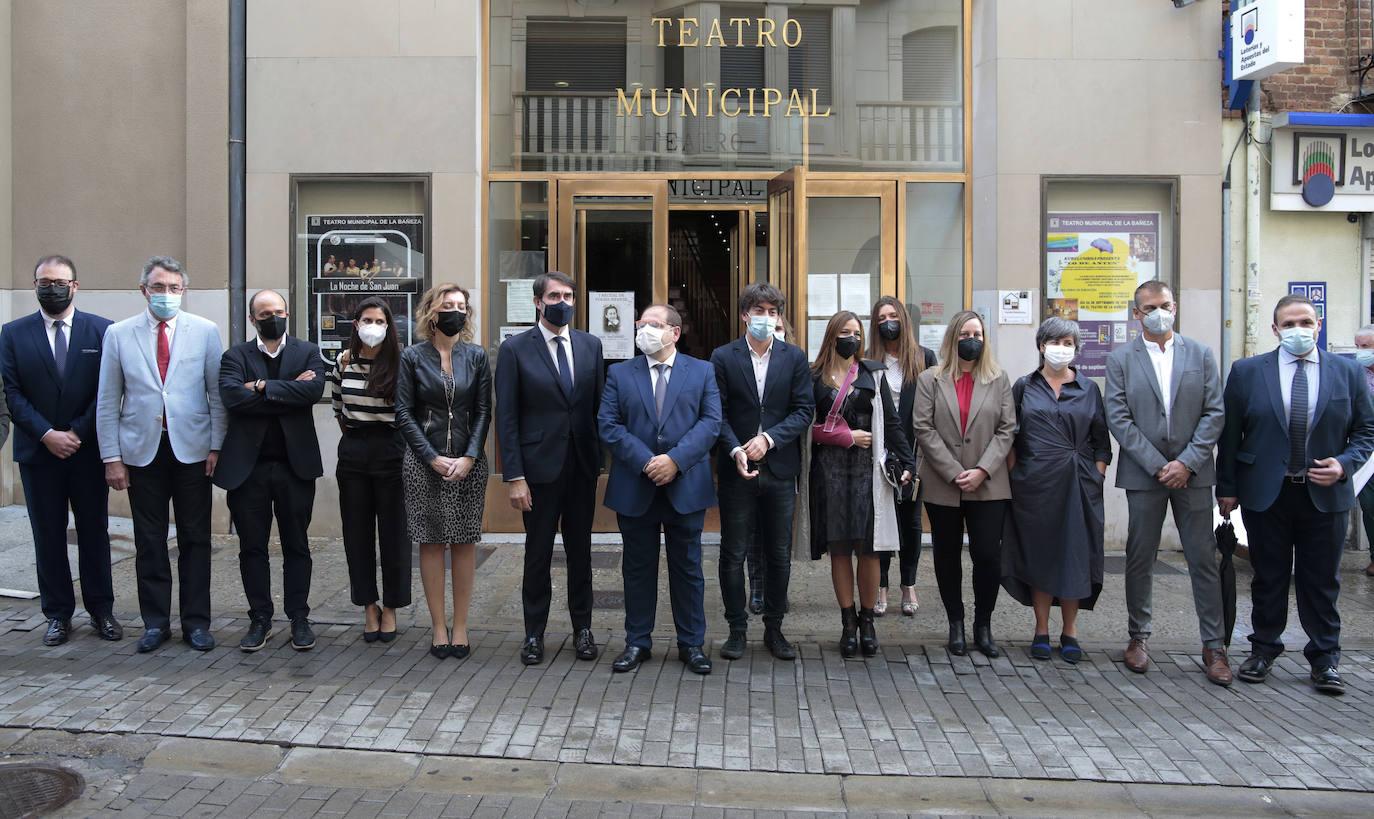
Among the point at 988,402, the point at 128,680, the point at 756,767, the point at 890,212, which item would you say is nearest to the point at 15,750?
the point at 128,680

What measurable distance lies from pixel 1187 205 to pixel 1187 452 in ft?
12.7

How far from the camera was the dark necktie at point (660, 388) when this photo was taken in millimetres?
5758

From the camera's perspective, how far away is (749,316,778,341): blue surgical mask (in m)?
5.93

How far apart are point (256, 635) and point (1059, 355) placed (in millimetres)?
4811

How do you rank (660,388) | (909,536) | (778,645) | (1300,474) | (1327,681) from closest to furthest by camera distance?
(1327,681) < (1300,474) < (660,388) < (778,645) < (909,536)

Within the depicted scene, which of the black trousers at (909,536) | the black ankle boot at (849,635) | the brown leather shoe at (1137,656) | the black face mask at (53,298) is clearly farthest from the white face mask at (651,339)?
the black face mask at (53,298)

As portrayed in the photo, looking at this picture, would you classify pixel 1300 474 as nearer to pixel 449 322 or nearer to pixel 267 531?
pixel 449 322

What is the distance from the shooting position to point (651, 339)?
18.8 feet

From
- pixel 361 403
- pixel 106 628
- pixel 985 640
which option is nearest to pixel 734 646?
pixel 985 640

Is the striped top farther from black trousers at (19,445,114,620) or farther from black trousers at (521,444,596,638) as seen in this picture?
black trousers at (19,445,114,620)

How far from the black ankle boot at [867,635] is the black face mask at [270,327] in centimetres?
370

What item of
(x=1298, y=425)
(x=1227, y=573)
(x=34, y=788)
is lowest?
(x=34, y=788)

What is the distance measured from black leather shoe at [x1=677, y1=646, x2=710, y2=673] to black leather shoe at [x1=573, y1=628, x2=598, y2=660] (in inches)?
19.2

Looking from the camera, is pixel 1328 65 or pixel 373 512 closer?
pixel 373 512
